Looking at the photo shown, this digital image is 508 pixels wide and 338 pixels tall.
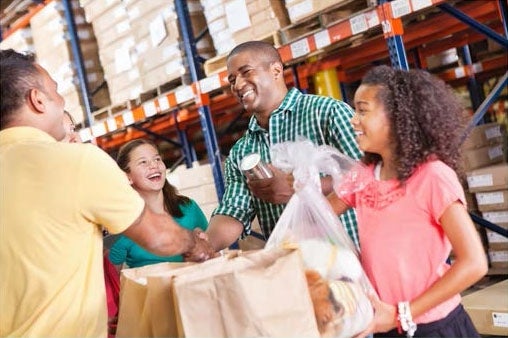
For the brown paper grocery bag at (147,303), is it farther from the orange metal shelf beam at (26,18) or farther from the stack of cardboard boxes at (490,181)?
the orange metal shelf beam at (26,18)

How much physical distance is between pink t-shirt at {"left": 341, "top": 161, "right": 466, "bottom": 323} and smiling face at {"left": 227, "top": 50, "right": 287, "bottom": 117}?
0.92m

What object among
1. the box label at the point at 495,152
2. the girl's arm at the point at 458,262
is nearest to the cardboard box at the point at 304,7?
the box label at the point at 495,152

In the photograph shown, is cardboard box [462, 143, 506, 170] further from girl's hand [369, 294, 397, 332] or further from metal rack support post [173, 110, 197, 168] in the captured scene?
metal rack support post [173, 110, 197, 168]

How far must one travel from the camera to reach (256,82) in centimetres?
248

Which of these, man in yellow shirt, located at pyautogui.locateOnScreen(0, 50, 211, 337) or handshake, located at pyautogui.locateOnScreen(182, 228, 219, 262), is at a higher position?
man in yellow shirt, located at pyautogui.locateOnScreen(0, 50, 211, 337)

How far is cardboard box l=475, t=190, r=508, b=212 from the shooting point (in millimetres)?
3848

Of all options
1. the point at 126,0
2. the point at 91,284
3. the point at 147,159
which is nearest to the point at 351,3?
the point at 147,159

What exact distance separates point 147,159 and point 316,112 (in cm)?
101

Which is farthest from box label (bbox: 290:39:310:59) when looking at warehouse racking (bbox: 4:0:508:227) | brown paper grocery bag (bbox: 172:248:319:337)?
brown paper grocery bag (bbox: 172:248:319:337)

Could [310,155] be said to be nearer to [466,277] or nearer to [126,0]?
[466,277]

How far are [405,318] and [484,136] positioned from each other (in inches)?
121

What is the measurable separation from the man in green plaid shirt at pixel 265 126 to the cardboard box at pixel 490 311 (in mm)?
1039

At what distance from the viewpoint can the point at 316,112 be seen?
230 centimetres

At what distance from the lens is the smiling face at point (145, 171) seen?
297 cm
